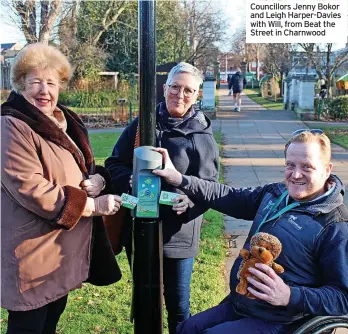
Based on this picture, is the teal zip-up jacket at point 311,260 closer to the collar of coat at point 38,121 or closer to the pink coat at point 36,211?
the pink coat at point 36,211

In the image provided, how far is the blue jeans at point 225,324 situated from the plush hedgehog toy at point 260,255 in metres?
0.17

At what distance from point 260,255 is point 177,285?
0.98m

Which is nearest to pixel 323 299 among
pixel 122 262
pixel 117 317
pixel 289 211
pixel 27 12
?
pixel 289 211

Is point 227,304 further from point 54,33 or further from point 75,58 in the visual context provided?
point 75,58

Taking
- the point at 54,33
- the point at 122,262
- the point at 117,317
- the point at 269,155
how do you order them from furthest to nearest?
the point at 54,33 < the point at 269,155 < the point at 122,262 < the point at 117,317

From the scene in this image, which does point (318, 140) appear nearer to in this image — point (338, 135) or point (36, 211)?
point (36, 211)

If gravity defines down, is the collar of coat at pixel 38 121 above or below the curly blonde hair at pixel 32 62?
below

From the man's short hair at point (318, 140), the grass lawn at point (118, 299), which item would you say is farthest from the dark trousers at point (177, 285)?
the man's short hair at point (318, 140)

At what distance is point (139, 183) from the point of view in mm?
2361

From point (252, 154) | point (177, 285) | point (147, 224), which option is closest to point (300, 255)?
point (147, 224)

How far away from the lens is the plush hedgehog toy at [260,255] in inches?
80.4

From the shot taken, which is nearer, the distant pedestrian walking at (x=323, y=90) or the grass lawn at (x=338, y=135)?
the grass lawn at (x=338, y=135)

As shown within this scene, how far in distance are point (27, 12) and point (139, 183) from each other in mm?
15991

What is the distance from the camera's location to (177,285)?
2.91 m
